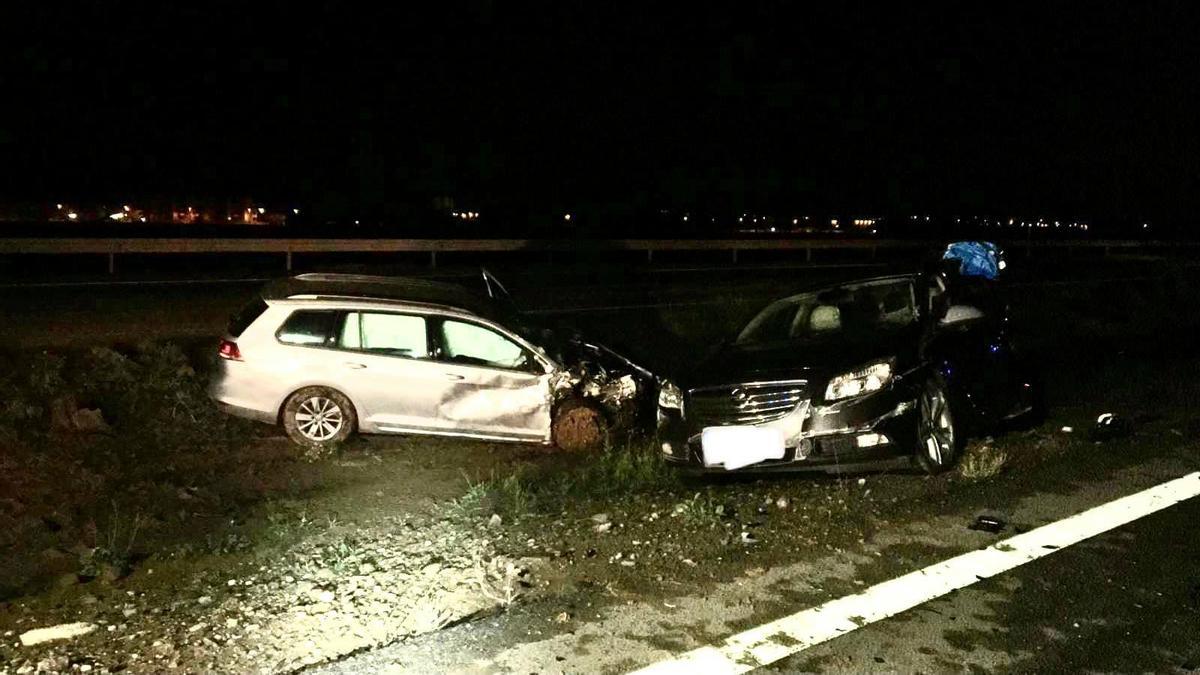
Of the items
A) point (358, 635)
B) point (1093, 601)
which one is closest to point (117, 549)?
point (358, 635)

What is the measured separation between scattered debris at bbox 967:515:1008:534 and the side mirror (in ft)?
6.86

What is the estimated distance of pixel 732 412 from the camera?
7281 mm

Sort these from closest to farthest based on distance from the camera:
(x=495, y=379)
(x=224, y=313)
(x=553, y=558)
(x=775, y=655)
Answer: (x=775, y=655)
(x=553, y=558)
(x=495, y=379)
(x=224, y=313)

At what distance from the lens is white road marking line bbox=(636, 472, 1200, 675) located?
4516mm

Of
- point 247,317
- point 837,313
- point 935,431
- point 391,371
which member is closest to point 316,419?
point 391,371

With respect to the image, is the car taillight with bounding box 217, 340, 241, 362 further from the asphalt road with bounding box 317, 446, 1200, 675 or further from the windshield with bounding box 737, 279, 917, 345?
the asphalt road with bounding box 317, 446, 1200, 675

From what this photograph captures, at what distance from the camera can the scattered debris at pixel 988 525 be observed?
20.3 feet

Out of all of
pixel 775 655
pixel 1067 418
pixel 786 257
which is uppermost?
pixel 786 257

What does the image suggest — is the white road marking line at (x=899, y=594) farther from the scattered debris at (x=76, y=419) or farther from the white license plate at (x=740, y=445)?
the scattered debris at (x=76, y=419)

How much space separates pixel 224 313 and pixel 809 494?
9595 millimetres

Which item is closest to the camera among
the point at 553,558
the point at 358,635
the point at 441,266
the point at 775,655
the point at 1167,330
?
the point at 775,655

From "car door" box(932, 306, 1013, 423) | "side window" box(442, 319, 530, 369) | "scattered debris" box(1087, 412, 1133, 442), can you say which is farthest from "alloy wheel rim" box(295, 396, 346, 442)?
"scattered debris" box(1087, 412, 1133, 442)

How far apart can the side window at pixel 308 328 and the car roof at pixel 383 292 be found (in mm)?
152

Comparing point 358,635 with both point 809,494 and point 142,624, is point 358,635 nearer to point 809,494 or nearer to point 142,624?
point 142,624
